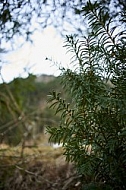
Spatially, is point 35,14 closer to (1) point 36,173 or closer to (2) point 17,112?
(1) point 36,173

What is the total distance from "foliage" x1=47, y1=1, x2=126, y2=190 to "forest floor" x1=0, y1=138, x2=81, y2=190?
2.26ft

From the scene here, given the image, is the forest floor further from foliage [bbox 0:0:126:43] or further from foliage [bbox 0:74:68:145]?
foliage [bbox 0:0:126:43]

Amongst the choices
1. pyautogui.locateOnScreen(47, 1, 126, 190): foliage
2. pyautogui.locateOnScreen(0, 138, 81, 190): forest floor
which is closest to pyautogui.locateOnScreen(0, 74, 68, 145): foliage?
pyautogui.locateOnScreen(0, 138, 81, 190): forest floor

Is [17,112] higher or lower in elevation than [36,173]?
higher

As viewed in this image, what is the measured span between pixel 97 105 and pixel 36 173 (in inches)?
45.2

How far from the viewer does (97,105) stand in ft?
3.92

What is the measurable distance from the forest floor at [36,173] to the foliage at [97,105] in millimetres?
689

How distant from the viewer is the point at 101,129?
1207mm

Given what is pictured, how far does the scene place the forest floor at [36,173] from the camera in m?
2.01

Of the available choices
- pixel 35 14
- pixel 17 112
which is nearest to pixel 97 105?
pixel 35 14

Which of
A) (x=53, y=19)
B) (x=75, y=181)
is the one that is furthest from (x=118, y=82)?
(x=75, y=181)

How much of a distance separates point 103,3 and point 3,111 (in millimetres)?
2039

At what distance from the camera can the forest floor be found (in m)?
2.01

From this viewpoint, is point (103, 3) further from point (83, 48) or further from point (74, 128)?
point (74, 128)
